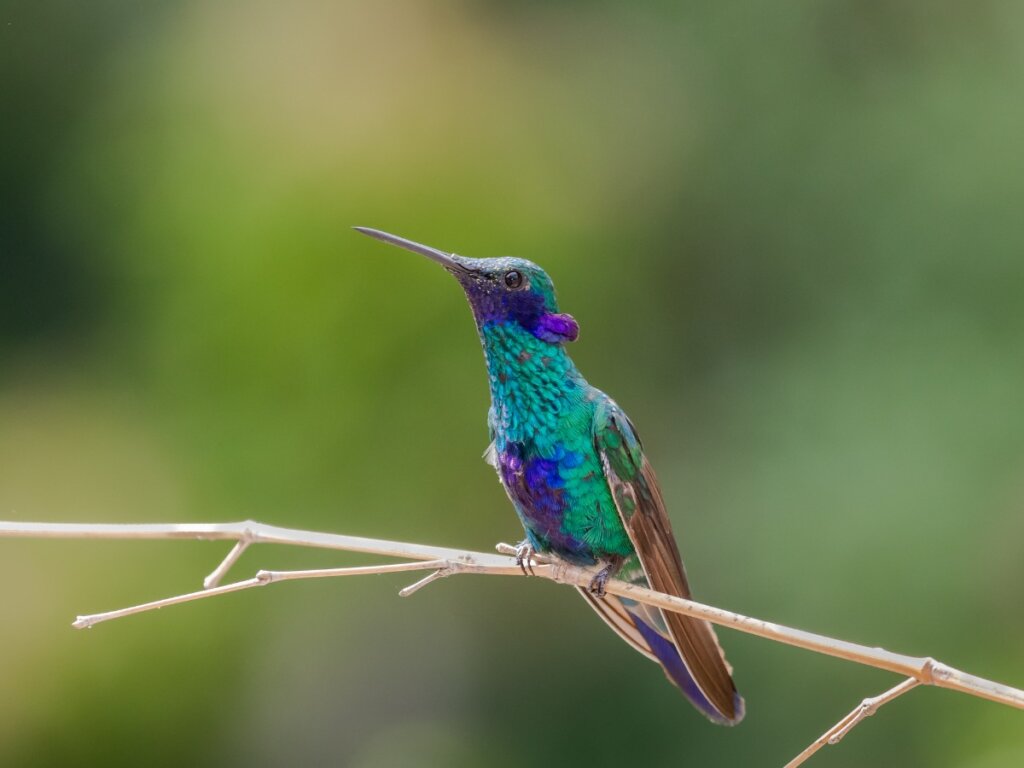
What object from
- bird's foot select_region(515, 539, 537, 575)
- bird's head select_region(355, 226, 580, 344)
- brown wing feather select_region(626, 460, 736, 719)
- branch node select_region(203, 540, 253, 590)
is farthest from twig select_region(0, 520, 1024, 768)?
bird's head select_region(355, 226, 580, 344)

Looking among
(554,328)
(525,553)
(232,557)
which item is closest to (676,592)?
(525,553)

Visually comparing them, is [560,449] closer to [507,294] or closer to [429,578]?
[507,294]

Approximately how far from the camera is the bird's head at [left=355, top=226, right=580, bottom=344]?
241 cm

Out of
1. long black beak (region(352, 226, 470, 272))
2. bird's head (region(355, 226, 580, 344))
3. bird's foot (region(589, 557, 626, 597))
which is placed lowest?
bird's foot (region(589, 557, 626, 597))

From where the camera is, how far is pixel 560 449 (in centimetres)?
241

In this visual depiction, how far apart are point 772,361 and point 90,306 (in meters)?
2.53

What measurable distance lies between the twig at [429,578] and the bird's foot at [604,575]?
18.6 inches

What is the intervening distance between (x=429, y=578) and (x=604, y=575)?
2.30ft

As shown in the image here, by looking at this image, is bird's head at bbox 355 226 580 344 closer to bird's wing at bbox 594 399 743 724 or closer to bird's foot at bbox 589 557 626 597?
bird's wing at bbox 594 399 743 724

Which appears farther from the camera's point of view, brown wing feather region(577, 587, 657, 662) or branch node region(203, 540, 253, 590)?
brown wing feather region(577, 587, 657, 662)

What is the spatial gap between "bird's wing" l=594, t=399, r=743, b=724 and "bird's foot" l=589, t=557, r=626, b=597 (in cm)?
8

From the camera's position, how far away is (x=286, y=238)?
4.42 m

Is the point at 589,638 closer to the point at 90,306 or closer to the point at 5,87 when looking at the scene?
the point at 90,306

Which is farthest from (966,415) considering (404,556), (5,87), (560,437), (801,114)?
(5,87)
